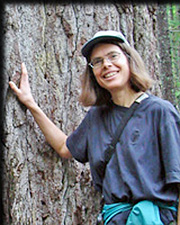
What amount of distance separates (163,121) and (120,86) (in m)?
0.41

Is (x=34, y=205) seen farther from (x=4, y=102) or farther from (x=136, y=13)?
(x=136, y=13)

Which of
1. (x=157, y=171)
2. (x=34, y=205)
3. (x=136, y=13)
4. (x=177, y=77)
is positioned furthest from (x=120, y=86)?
(x=177, y=77)

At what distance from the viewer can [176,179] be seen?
1.96 metres

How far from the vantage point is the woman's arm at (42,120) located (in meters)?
2.43

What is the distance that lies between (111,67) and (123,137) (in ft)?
1.66

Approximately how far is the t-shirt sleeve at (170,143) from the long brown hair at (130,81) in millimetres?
324

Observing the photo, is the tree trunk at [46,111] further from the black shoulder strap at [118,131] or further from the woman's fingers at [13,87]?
the black shoulder strap at [118,131]

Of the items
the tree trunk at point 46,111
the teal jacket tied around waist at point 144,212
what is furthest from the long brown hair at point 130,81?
the teal jacket tied around waist at point 144,212

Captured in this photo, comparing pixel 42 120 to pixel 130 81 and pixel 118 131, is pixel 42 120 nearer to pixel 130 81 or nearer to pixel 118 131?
pixel 118 131

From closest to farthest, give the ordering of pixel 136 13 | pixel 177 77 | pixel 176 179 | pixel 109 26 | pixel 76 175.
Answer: pixel 176 179 < pixel 76 175 < pixel 109 26 < pixel 136 13 < pixel 177 77

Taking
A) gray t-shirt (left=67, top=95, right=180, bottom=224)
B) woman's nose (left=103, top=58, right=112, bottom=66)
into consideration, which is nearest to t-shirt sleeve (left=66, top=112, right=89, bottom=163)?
gray t-shirt (left=67, top=95, right=180, bottom=224)

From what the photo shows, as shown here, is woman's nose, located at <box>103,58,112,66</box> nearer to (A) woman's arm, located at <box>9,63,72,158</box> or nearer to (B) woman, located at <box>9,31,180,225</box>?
(B) woman, located at <box>9,31,180,225</box>

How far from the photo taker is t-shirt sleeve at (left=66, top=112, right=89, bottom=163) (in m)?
2.48

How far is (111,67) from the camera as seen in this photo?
2.25 meters
